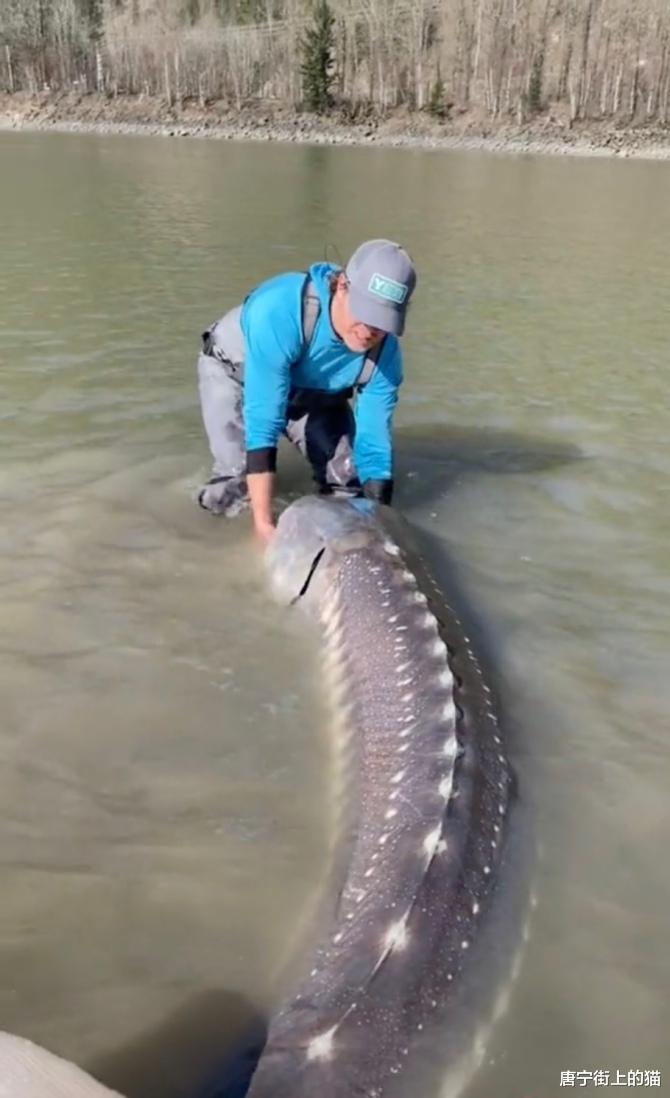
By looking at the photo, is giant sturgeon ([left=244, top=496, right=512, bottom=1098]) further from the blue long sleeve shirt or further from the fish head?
the blue long sleeve shirt

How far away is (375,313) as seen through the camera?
15.3 ft

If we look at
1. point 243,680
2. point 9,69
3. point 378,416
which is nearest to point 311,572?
point 243,680

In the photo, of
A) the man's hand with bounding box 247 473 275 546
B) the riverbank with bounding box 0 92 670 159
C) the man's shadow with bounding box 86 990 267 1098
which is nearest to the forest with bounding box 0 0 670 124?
the riverbank with bounding box 0 92 670 159

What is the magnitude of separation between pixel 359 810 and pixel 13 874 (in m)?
1.25

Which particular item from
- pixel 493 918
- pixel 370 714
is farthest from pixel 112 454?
pixel 493 918

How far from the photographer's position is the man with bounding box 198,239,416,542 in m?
4.73

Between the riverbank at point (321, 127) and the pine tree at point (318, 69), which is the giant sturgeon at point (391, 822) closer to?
the riverbank at point (321, 127)

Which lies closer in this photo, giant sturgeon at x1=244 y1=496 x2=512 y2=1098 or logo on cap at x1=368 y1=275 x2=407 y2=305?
giant sturgeon at x1=244 y1=496 x2=512 y2=1098

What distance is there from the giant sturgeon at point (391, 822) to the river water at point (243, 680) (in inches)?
8.6

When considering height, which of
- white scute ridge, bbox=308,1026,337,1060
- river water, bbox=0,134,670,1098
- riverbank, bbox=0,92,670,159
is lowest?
riverbank, bbox=0,92,670,159

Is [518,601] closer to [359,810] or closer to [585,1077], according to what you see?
[359,810]

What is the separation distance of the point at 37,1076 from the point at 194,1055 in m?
1.02

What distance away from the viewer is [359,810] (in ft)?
11.9

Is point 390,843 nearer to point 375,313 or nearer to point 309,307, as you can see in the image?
point 375,313
